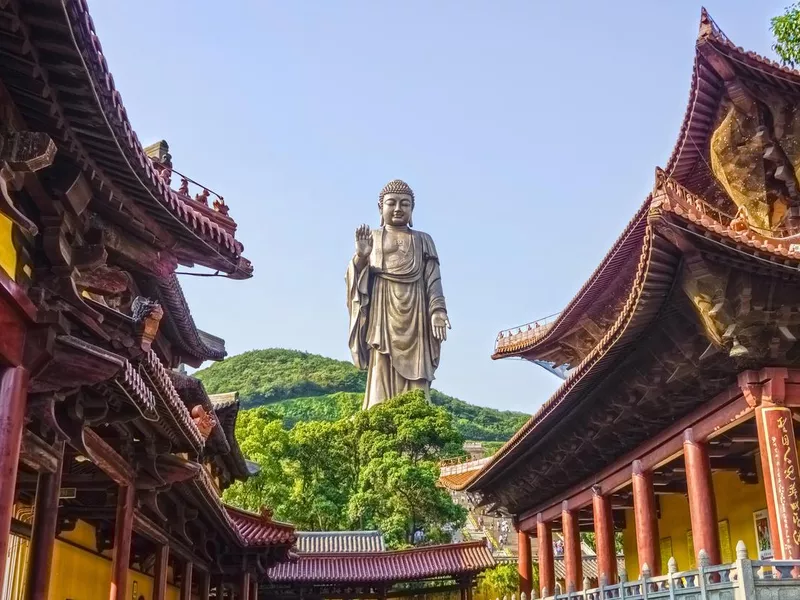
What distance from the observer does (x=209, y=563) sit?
21.1 metres

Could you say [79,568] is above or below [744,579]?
above

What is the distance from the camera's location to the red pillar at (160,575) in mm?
13844

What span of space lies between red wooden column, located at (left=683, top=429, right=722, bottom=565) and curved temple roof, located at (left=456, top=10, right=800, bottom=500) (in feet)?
5.86

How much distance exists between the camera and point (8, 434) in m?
6.62

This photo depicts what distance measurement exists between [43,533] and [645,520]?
31.2 feet

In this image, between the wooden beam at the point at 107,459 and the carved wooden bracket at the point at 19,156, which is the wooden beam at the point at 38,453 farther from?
the carved wooden bracket at the point at 19,156

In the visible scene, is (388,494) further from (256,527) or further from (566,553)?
(566,553)

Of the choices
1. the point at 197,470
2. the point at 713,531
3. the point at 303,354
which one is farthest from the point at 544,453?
the point at 303,354

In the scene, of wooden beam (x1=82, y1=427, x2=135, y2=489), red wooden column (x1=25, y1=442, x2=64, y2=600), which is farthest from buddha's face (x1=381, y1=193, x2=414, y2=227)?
red wooden column (x1=25, y1=442, x2=64, y2=600)

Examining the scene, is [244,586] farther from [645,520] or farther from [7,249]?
[7,249]

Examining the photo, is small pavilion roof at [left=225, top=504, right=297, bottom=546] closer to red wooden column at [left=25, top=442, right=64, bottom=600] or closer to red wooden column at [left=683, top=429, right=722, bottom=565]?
red wooden column at [left=683, top=429, right=722, bottom=565]

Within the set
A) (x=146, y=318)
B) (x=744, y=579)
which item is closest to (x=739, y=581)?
(x=744, y=579)

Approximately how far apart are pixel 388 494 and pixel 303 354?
9691cm

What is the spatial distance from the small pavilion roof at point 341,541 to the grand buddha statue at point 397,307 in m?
19.3
